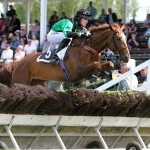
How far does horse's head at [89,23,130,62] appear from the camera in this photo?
473 inches

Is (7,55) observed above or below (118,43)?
below

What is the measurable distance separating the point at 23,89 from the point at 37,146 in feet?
3.14

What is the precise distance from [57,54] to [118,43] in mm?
1336

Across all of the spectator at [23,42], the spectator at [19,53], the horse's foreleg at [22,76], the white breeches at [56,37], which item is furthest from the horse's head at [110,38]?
the spectator at [23,42]

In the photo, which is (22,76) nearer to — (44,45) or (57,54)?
(57,54)

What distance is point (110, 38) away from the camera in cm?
1223

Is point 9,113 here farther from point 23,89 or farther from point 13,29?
point 13,29

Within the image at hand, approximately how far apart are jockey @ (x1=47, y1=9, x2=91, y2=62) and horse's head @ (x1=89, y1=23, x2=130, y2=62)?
200 millimetres

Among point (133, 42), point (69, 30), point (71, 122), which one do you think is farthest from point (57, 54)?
point (133, 42)

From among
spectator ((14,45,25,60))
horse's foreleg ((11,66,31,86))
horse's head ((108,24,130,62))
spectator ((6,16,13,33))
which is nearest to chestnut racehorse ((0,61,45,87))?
horse's foreleg ((11,66,31,86))

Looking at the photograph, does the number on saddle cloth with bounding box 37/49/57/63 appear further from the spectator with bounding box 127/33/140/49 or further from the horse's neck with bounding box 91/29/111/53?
the spectator with bounding box 127/33/140/49

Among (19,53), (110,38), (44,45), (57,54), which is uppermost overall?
(110,38)

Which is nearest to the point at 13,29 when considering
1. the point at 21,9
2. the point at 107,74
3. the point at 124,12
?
the point at 124,12

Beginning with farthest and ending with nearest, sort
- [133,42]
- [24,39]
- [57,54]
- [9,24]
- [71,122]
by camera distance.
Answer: [9,24] → [24,39] → [133,42] → [57,54] → [71,122]
